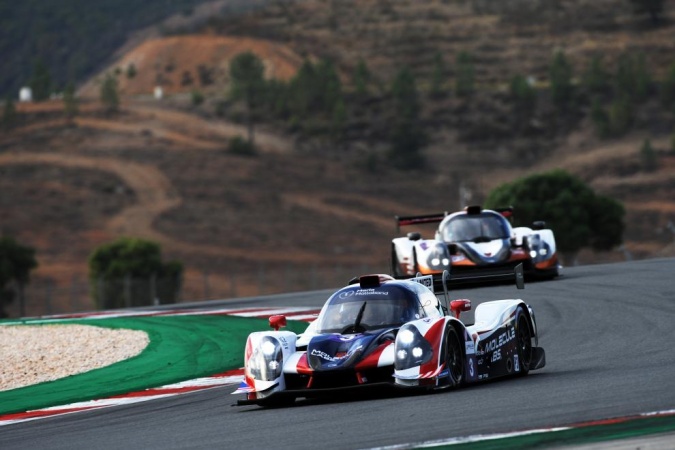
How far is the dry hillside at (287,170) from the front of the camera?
91875mm

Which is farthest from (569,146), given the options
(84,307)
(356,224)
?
(84,307)

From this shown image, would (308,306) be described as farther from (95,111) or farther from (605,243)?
(95,111)

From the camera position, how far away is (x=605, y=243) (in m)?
68.7

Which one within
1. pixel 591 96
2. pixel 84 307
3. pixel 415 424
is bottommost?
pixel 84 307

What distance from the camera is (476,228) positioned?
24766mm

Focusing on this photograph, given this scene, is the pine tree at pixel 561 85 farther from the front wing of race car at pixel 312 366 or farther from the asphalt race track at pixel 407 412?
the front wing of race car at pixel 312 366

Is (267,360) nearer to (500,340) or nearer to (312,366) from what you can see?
(312,366)

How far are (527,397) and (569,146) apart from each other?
105784 mm

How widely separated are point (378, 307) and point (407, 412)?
2.04m

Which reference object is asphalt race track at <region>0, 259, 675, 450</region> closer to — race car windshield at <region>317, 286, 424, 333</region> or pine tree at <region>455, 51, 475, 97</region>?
race car windshield at <region>317, 286, 424, 333</region>

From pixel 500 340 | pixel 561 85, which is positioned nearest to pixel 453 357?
pixel 500 340

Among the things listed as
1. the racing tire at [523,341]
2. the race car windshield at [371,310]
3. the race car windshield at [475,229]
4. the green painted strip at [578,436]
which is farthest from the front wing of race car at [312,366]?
the race car windshield at [475,229]

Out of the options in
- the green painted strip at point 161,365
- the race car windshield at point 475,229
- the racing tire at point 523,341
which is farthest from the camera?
the race car windshield at point 475,229

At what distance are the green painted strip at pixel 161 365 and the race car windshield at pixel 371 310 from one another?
3375 millimetres
